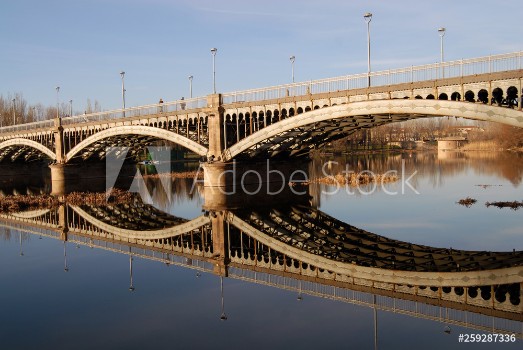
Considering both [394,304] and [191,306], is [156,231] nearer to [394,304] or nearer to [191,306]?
[191,306]

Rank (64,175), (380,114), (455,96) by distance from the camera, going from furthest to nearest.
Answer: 1. (64,175)
2. (380,114)
3. (455,96)

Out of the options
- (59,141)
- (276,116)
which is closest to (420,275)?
(276,116)

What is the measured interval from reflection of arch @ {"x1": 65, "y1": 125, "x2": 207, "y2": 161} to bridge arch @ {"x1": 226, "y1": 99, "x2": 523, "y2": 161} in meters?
4.09

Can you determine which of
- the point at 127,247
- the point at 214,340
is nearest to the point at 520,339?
the point at 214,340

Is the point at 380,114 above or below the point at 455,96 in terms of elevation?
below

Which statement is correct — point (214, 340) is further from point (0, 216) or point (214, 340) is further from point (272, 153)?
point (272, 153)

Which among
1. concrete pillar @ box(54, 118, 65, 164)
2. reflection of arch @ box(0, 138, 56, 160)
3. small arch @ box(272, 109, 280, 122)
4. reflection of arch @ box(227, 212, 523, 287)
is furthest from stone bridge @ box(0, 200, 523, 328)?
reflection of arch @ box(0, 138, 56, 160)

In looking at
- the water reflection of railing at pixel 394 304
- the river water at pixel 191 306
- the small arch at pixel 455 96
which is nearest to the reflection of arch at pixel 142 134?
the river water at pixel 191 306

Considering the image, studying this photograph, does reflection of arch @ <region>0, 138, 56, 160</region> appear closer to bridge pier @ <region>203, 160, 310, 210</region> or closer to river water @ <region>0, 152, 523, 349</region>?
bridge pier @ <region>203, 160, 310, 210</region>

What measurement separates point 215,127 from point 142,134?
11.3m

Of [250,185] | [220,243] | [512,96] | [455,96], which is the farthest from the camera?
[250,185]

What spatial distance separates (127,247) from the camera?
75.0 feet

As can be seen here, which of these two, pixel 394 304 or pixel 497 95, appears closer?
pixel 394 304

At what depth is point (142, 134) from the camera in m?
50.0
